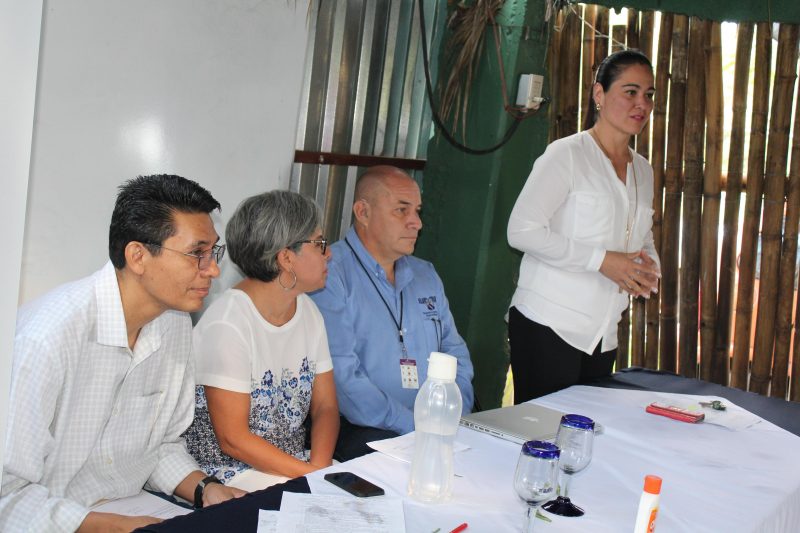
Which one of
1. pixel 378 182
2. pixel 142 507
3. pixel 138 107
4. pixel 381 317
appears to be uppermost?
pixel 138 107

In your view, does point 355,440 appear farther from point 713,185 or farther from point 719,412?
point 713,185

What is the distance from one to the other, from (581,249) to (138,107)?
153 centimetres

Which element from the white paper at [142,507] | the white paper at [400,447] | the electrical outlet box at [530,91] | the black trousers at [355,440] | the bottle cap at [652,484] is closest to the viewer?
the bottle cap at [652,484]

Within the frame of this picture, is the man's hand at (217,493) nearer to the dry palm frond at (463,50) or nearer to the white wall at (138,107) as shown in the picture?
the white wall at (138,107)

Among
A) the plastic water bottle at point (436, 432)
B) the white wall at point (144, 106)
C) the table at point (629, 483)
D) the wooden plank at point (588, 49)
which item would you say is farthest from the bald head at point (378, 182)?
the wooden plank at point (588, 49)

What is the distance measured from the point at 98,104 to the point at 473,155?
1997mm

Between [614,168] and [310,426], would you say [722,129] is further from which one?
[310,426]

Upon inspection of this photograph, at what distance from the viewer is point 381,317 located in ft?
9.29

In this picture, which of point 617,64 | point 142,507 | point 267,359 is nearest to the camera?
point 142,507

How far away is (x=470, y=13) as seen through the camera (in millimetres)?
3891

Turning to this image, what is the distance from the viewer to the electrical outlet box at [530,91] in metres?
3.85

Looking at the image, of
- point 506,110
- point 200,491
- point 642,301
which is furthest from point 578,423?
point 642,301

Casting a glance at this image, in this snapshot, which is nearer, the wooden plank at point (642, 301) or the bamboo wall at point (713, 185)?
the bamboo wall at point (713, 185)

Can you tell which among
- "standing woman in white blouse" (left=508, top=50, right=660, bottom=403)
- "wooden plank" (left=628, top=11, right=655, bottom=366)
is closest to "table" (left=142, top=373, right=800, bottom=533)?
"standing woman in white blouse" (left=508, top=50, right=660, bottom=403)
